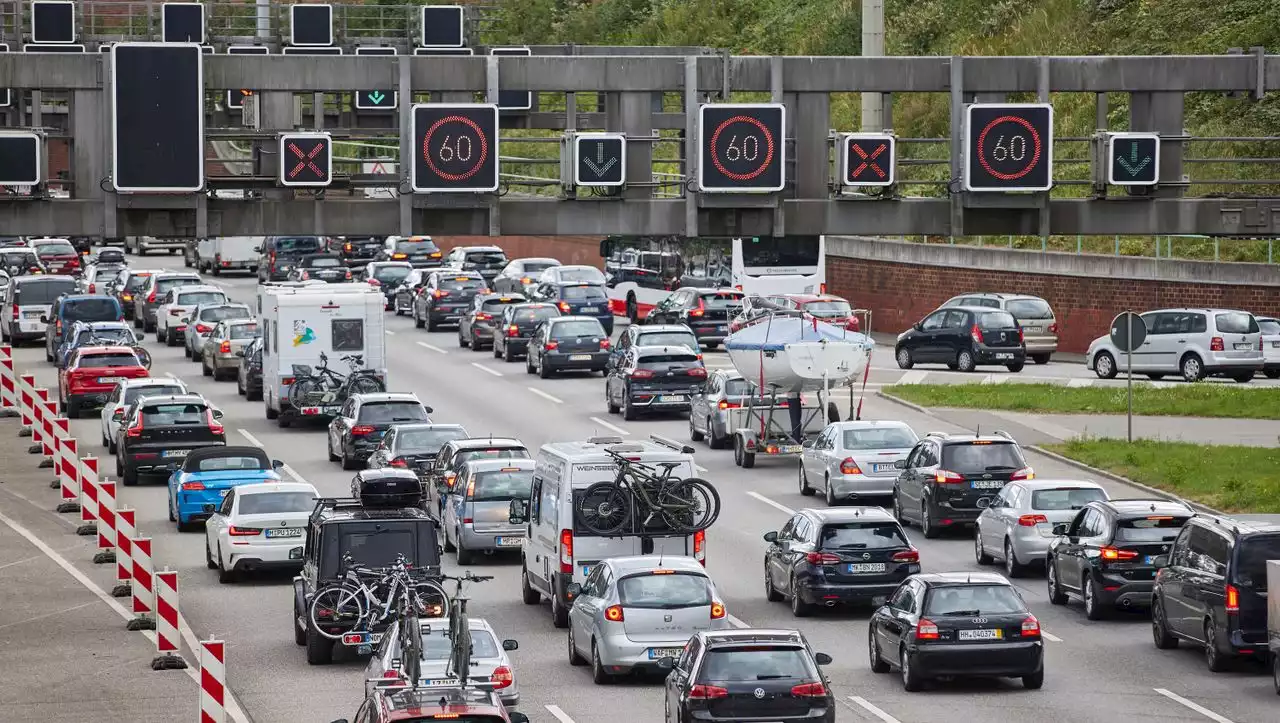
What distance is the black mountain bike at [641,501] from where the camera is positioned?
28.2 m

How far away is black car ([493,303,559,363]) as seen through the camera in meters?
59.4

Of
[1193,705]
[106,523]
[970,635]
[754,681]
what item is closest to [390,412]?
[106,523]

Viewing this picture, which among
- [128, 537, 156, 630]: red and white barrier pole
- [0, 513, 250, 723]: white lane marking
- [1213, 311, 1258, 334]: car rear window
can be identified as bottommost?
[0, 513, 250, 723]: white lane marking

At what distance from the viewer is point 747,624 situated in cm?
2866

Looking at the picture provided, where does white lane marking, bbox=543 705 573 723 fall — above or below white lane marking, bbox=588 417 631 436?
below

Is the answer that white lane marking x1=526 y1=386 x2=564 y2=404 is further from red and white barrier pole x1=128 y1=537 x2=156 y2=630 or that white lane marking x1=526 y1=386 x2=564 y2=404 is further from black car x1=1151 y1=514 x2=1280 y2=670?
black car x1=1151 y1=514 x2=1280 y2=670

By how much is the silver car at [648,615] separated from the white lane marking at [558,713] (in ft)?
3.93

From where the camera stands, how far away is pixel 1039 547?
31.6 m

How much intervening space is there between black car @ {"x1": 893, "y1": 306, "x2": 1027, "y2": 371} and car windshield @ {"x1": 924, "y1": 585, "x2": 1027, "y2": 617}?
3068cm

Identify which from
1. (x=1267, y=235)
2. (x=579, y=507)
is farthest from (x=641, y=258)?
(x=579, y=507)

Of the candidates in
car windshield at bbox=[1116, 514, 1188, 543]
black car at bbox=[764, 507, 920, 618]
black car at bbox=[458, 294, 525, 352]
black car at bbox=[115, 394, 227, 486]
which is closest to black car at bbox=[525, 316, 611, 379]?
black car at bbox=[458, 294, 525, 352]

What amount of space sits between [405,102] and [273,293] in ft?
54.5

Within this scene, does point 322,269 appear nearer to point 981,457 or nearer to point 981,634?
point 981,457

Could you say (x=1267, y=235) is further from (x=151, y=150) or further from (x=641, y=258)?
(x=641, y=258)
